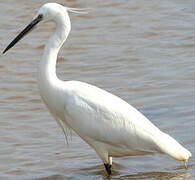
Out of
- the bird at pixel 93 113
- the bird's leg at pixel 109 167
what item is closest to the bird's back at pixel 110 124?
the bird at pixel 93 113

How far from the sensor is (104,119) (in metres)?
8.33

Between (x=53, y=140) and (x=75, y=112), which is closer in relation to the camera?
(x=75, y=112)

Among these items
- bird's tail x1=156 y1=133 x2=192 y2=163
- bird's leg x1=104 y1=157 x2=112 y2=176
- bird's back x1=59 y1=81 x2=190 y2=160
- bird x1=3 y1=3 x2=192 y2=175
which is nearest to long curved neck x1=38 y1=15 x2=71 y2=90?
bird x1=3 y1=3 x2=192 y2=175

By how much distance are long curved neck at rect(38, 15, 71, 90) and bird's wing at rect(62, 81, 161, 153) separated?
24 centimetres

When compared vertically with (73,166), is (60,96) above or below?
above

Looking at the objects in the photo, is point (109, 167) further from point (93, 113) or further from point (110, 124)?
point (93, 113)

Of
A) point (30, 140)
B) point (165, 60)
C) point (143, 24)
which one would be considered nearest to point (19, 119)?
point (30, 140)

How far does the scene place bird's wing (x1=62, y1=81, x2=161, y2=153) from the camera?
27.1 feet

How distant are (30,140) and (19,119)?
74cm

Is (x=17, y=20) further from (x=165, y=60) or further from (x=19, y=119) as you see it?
(x=19, y=119)

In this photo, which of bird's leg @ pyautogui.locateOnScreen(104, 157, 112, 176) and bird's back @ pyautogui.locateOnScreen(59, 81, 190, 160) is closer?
bird's back @ pyautogui.locateOnScreen(59, 81, 190, 160)

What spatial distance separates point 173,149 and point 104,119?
745mm

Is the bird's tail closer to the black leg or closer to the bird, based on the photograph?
the bird

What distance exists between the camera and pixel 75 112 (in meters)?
8.23
